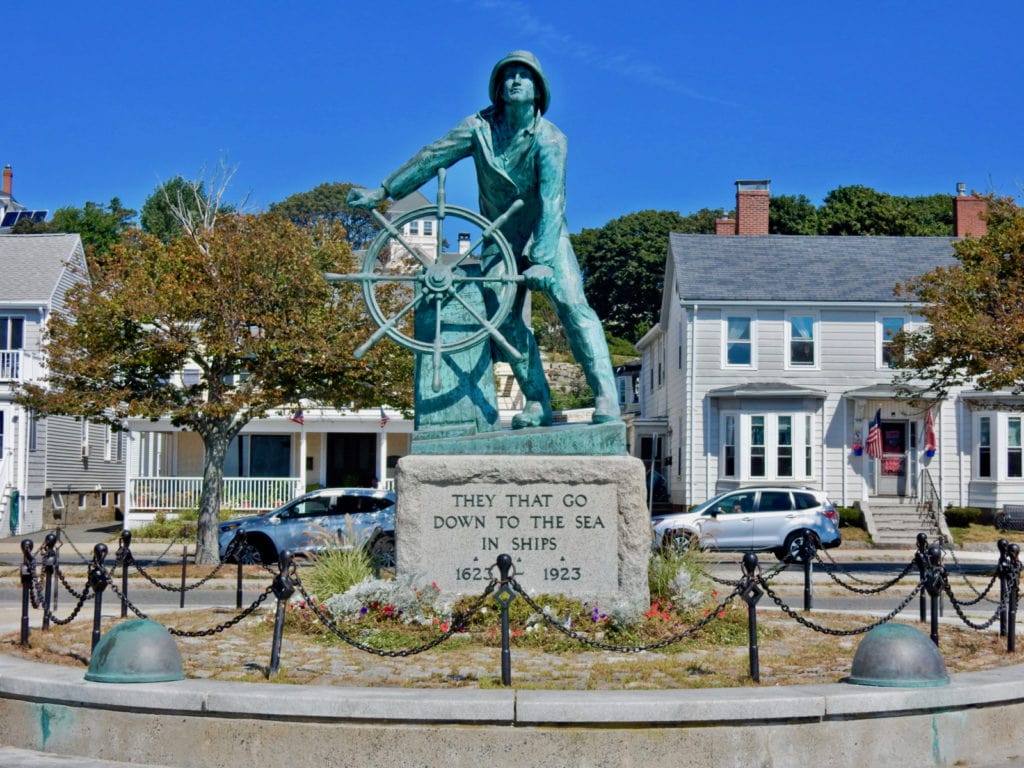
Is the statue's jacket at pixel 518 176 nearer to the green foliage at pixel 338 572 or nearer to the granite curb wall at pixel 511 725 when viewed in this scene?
the green foliage at pixel 338 572

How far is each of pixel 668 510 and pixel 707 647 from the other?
93.2 feet

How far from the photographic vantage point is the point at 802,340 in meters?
34.2

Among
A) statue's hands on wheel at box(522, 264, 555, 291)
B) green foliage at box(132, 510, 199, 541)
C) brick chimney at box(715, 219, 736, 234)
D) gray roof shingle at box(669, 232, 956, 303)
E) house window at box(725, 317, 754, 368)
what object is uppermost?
brick chimney at box(715, 219, 736, 234)

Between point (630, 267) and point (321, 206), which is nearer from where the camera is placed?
point (630, 267)

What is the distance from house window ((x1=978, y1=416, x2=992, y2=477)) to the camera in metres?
33.8

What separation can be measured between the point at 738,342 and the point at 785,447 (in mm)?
3157

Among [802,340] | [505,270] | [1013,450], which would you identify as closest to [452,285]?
[505,270]

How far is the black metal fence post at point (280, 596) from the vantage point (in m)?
7.53

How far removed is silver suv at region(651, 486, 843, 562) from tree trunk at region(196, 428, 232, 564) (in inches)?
340

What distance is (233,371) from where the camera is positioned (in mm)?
21984

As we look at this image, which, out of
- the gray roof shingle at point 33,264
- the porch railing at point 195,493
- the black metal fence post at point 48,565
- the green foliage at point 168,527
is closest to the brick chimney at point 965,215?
the porch railing at point 195,493

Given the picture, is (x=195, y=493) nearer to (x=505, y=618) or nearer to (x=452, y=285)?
(x=452, y=285)

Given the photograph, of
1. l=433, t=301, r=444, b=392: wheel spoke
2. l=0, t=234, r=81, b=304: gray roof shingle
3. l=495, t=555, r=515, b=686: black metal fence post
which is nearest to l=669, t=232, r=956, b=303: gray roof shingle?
l=0, t=234, r=81, b=304: gray roof shingle

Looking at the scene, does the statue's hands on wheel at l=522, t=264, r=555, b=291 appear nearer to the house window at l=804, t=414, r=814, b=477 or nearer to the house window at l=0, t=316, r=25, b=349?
the house window at l=804, t=414, r=814, b=477
